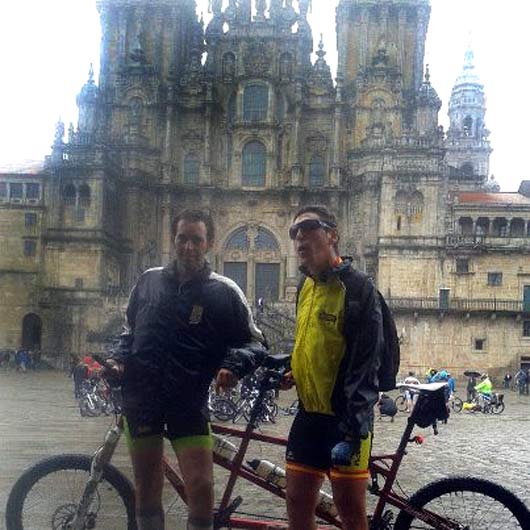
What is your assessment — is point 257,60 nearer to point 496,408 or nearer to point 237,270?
point 237,270

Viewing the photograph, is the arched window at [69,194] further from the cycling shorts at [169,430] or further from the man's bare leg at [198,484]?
the man's bare leg at [198,484]

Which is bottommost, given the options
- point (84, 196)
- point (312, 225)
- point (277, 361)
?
→ point (277, 361)

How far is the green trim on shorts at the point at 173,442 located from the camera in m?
5.50

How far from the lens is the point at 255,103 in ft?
191

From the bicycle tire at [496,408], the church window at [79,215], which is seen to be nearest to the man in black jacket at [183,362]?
the bicycle tire at [496,408]

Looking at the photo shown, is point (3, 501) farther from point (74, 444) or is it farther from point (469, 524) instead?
point (74, 444)

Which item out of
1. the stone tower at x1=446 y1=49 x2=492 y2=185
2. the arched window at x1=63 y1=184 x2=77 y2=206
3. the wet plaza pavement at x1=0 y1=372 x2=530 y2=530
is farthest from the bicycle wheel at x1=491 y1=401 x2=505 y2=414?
the stone tower at x1=446 y1=49 x2=492 y2=185

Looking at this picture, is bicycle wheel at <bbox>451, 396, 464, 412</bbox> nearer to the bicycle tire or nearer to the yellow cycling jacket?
the bicycle tire

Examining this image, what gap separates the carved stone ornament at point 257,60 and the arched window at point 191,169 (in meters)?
6.87

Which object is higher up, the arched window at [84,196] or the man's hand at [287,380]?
the arched window at [84,196]

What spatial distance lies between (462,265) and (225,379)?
48721 millimetres

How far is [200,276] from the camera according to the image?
5.73m

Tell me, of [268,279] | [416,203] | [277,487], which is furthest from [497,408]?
[268,279]

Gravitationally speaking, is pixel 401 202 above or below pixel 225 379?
above
